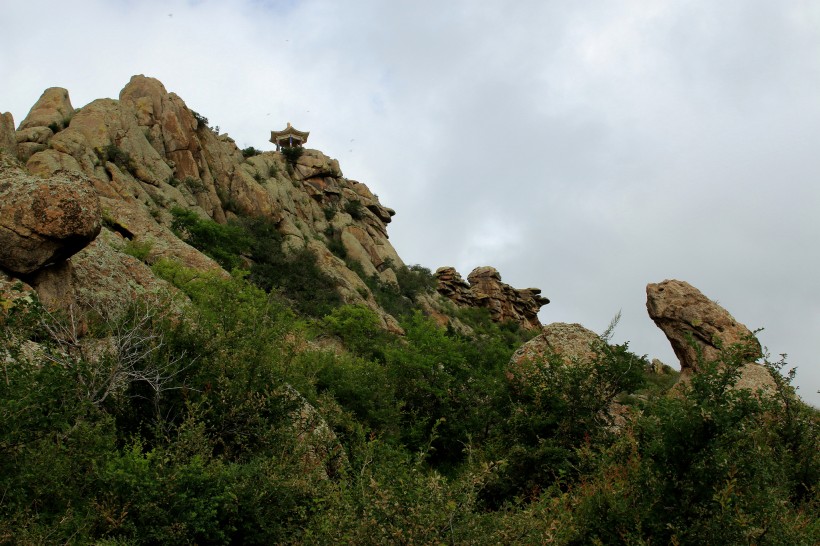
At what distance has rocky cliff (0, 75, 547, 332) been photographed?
1257cm

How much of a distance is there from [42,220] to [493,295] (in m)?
58.8

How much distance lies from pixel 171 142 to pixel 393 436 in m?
36.9

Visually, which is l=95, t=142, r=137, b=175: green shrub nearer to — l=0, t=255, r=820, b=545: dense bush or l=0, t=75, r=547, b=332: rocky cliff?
l=0, t=75, r=547, b=332: rocky cliff

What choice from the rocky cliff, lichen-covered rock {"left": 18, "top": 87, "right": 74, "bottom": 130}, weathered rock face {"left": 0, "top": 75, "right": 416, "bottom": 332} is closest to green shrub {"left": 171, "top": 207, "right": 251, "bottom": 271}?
the rocky cliff

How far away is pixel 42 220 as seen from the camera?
1220 cm

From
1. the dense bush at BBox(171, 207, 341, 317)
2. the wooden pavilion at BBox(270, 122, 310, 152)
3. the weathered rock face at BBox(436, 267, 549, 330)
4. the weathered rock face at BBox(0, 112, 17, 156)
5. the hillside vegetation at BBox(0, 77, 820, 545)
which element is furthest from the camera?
the wooden pavilion at BBox(270, 122, 310, 152)

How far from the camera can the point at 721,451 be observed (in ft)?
25.0

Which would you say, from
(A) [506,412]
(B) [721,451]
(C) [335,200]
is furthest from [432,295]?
(B) [721,451]

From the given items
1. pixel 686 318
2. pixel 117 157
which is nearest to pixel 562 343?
pixel 686 318

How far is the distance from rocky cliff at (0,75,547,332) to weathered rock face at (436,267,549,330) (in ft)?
0.52

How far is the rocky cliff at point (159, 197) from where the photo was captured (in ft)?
41.2

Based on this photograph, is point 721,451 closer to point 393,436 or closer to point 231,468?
point 231,468

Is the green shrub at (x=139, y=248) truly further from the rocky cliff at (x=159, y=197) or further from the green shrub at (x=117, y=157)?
the green shrub at (x=117, y=157)

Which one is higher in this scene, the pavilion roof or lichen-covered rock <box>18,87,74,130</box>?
the pavilion roof
